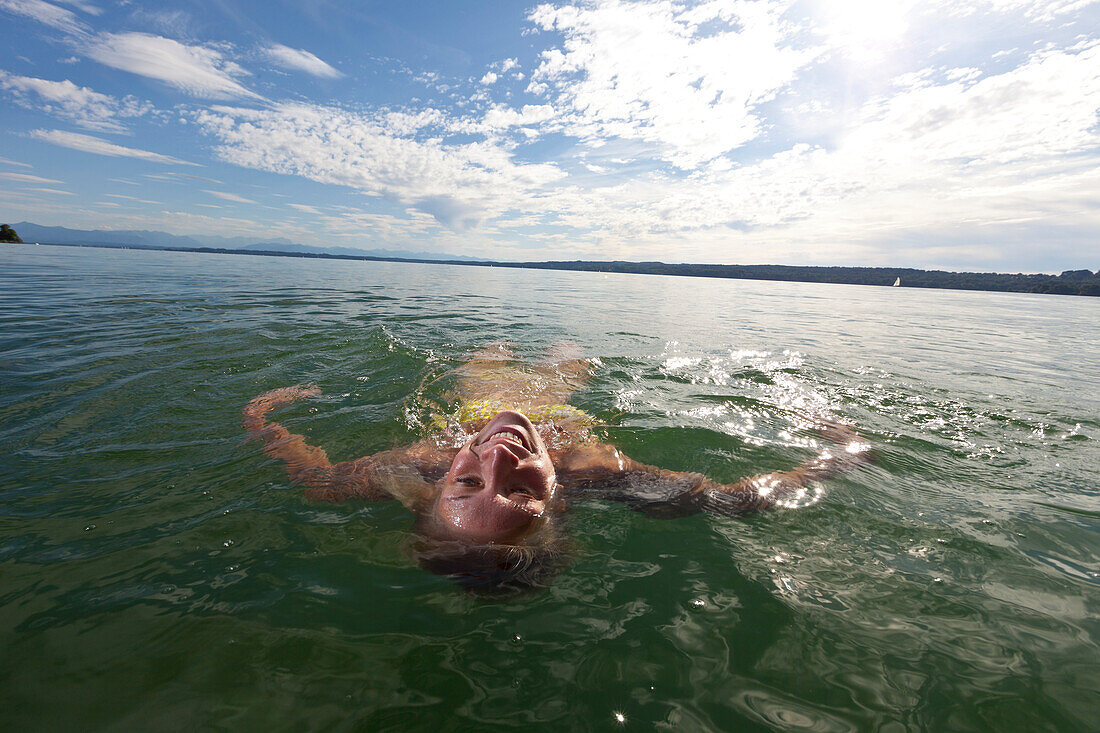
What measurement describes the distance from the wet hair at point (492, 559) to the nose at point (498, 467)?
16.1 inches

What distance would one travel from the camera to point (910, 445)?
16.2 ft

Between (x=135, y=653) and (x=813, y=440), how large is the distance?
6.09 metres

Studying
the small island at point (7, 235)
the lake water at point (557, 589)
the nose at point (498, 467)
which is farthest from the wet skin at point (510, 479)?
the small island at point (7, 235)

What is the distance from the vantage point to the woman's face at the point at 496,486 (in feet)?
9.19

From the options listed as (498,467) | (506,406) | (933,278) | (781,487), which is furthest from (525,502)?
(933,278)

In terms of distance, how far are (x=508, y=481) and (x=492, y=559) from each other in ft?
1.66

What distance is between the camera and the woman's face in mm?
2801

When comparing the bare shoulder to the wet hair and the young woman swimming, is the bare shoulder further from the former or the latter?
the wet hair

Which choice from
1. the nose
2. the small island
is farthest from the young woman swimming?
the small island

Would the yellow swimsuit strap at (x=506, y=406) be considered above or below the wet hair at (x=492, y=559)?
above

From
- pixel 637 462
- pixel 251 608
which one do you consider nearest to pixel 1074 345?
pixel 637 462

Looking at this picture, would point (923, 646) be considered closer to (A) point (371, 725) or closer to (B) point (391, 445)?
(A) point (371, 725)

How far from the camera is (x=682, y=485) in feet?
13.0

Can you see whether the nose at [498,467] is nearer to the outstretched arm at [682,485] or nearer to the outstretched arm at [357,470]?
the outstretched arm at [357,470]
